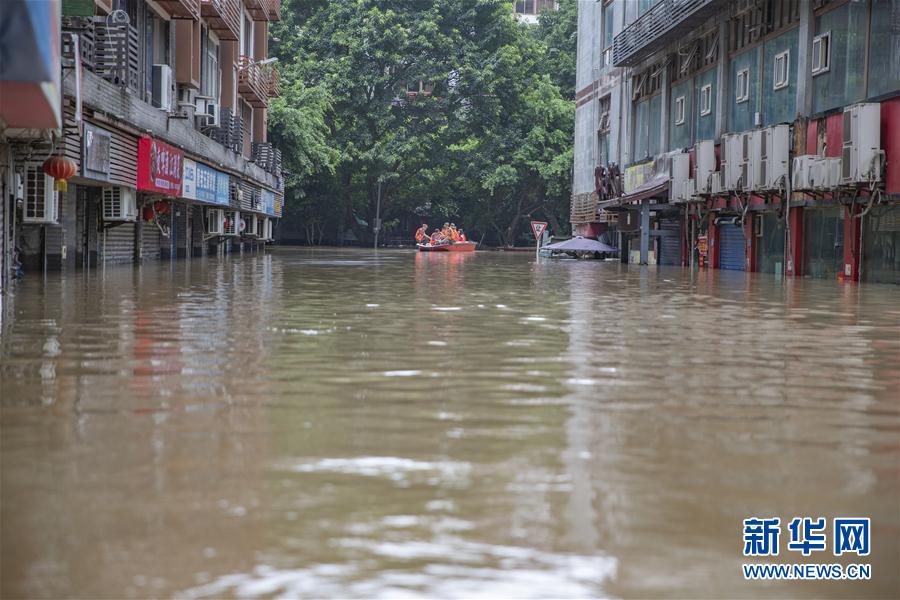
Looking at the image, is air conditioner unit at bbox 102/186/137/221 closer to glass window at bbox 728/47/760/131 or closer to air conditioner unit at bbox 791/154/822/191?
air conditioner unit at bbox 791/154/822/191

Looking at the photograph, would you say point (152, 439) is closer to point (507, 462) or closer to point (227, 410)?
point (227, 410)

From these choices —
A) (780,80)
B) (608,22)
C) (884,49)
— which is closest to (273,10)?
(608,22)

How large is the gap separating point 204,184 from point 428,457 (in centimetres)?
3150

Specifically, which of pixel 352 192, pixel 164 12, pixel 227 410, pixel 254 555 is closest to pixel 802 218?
pixel 164 12

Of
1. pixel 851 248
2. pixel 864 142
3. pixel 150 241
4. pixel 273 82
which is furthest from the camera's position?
pixel 273 82

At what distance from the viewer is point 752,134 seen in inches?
1289

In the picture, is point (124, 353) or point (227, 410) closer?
point (227, 410)

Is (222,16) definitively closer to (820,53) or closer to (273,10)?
(273,10)

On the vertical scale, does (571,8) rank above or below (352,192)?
above

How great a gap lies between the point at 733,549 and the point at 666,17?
3876cm

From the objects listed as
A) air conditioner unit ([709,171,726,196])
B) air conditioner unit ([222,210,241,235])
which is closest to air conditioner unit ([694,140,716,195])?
air conditioner unit ([709,171,726,196])

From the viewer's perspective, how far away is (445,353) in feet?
33.4

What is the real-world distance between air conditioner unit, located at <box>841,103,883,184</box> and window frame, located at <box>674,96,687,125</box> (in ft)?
51.2

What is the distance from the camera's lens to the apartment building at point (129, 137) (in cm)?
1884
